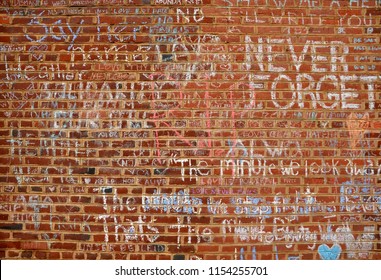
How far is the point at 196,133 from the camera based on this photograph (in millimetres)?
3279

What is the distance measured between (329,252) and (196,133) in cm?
150

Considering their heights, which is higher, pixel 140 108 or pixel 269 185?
pixel 140 108

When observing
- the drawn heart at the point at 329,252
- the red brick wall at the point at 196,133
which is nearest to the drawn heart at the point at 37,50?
the red brick wall at the point at 196,133

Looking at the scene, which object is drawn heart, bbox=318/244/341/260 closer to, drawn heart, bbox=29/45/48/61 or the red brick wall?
the red brick wall

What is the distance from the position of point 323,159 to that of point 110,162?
5.94ft

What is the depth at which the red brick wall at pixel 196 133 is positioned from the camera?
3244 mm

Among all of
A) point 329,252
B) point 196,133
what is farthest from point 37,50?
point 329,252

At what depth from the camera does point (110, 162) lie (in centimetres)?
329

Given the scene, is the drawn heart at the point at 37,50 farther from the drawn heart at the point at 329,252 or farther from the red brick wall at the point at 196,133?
the drawn heart at the point at 329,252

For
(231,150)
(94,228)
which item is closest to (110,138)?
(94,228)

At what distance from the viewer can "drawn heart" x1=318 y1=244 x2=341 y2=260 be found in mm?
3234

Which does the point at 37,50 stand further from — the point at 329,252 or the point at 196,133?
the point at 329,252

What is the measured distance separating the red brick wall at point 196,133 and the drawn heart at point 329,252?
0.04 feet
